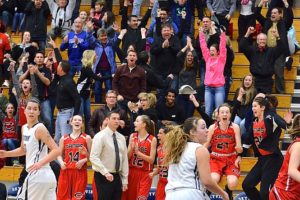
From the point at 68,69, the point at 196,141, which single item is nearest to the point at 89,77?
the point at 68,69

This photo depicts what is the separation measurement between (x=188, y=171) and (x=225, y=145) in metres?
4.72

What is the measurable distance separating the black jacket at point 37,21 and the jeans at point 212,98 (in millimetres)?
4603

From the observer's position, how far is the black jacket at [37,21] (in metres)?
18.2

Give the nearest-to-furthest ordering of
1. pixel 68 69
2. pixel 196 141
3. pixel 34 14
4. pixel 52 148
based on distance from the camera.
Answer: pixel 196 141 → pixel 52 148 → pixel 68 69 → pixel 34 14

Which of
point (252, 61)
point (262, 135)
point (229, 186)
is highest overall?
point (252, 61)

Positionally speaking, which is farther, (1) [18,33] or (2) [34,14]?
(1) [18,33]

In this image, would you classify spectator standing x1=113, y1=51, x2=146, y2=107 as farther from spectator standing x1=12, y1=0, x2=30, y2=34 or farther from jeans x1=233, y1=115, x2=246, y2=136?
spectator standing x1=12, y1=0, x2=30, y2=34

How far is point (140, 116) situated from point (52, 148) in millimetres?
3479

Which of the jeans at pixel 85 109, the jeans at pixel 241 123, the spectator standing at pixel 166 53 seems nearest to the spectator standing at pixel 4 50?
the jeans at pixel 85 109

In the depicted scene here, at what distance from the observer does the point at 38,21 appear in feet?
60.0

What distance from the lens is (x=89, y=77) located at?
630 inches

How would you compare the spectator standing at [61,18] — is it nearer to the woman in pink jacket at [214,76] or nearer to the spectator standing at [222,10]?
the spectator standing at [222,10]

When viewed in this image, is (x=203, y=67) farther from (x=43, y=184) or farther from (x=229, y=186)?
(x=43, y=184)

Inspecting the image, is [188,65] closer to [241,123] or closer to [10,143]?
[241,123]
